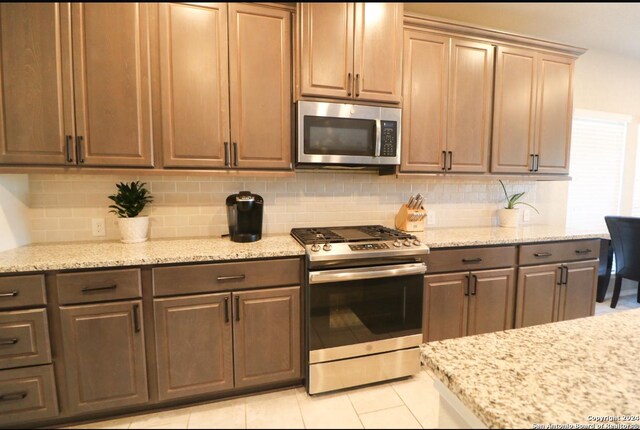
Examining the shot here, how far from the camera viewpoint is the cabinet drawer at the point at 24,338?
4.33 feet

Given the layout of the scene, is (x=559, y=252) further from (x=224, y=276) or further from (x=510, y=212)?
(x=224, y=276)

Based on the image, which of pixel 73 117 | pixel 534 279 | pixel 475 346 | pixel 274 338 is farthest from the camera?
pixel 534 279

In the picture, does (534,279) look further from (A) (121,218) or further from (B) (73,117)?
(B) (73,117)

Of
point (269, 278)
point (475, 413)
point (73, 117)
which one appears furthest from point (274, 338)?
point (73, 117)

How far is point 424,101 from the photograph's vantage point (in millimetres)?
2021

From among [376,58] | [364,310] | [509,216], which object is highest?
[376,58]

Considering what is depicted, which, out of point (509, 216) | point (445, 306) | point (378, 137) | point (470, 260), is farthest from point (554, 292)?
point (378, 137)

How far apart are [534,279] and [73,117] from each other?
118 inches

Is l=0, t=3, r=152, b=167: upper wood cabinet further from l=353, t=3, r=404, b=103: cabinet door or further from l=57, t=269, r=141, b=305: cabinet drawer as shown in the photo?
l=353, t=3, r=404, b=103: cabinet door

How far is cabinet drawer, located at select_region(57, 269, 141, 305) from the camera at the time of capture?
137 cm

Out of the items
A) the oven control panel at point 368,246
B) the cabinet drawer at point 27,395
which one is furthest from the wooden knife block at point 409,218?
the cabinet drawer at point 27,395

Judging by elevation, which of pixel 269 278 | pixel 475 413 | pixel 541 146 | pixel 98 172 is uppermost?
pixel 541 146

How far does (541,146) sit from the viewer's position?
2307mm

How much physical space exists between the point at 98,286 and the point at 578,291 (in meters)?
3.09
